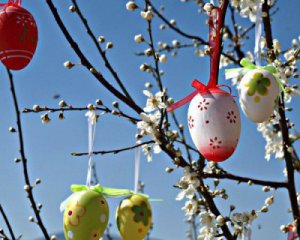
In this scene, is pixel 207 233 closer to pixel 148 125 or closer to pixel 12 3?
pixel 148 125

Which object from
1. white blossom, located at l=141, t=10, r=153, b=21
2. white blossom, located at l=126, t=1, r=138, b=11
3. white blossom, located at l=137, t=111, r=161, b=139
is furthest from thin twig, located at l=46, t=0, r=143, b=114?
white blossom, located at l=126, t=1, r=138, b=11

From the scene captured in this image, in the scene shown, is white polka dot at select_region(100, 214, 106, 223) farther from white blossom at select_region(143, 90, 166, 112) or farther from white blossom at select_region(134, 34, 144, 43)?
white blossom at select_region(134, 34, 144, 43)

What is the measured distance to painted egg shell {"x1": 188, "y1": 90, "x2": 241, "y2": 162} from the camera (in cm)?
→ 181

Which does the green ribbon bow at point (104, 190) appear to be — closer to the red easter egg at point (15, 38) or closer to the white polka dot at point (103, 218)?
the white polka dot at point (103, 218)

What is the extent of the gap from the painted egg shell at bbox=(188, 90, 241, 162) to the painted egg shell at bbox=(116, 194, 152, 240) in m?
0.33

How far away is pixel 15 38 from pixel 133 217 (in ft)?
2.73

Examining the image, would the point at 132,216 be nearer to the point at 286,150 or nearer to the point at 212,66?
the point at 212,66

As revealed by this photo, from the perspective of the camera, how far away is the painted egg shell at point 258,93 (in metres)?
1.81

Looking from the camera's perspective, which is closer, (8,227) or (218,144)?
(218,144)

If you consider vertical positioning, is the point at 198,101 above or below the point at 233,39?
below

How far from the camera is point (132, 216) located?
6.43 feet

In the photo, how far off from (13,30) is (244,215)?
1251 millimetres

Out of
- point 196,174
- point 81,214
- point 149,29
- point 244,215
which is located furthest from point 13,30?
point 244,215

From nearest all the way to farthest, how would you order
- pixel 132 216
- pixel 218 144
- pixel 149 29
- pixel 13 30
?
pixel 218 144 → pixel 132 216 → pixel 13 30 → pixel 149 29
